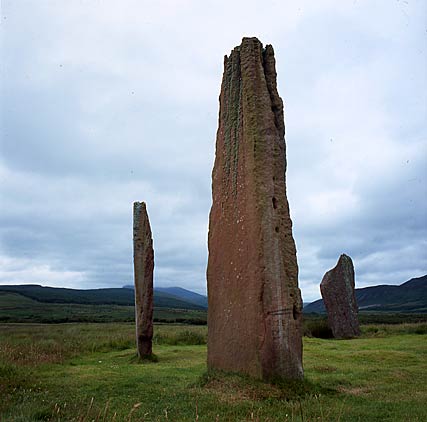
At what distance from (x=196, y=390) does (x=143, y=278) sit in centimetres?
595

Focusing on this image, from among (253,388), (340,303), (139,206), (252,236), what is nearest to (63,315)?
(340,303)

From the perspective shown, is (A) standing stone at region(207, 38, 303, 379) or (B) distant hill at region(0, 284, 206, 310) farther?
(B) distant hill at region(0, 284, 206, 310)

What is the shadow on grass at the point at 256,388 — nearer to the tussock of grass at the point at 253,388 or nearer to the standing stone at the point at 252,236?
the tussock of grass at the point at 253,388

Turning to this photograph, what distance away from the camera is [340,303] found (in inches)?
831

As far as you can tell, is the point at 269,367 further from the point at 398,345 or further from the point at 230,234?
the point at 398,345

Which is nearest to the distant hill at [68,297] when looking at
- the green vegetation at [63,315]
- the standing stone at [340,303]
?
the green vegetation at [63,315]

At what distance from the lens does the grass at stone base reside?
611 cm

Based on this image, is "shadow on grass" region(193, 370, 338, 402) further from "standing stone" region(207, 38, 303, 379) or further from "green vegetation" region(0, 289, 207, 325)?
"green vegetation" region(0, 289, 207, 325)

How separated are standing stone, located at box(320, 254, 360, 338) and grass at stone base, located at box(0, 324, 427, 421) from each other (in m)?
7.25

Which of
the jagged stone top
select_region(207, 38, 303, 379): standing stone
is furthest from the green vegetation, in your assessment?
select_region(207, 38, 303, 379): standing stone

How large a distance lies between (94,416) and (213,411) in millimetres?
1570

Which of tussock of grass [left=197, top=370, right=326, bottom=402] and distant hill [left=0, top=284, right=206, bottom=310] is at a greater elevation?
distant hill [left=0, top=284, right=206, bottom=310]

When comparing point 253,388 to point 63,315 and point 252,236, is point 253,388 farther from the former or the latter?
point 63,315

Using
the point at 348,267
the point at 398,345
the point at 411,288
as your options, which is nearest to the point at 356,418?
the point at 398,345
